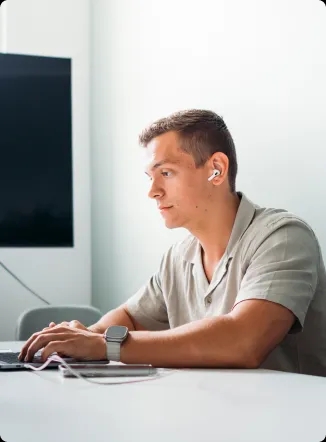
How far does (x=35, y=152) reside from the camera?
12.0ft

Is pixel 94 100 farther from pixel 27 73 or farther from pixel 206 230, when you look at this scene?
pixel 206 230

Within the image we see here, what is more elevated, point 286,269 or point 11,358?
point 286,269

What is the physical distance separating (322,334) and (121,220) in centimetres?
193

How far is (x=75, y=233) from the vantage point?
3930 mm

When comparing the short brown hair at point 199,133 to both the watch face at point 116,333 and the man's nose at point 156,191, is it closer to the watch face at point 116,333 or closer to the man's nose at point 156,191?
the man's nose at point 156,191

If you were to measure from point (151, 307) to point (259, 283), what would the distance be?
0.65 m

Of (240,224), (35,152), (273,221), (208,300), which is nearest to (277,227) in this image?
(273,221)

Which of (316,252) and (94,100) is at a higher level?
(94,100)

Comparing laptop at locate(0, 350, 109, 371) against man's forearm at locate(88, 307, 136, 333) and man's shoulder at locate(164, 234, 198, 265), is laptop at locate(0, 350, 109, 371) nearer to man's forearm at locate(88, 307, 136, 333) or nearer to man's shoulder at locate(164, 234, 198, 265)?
man's forearm at locate(88, 307, 136, 333)

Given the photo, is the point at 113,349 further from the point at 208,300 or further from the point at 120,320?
the point at 120,320

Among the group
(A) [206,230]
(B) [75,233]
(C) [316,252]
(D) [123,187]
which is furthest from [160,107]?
(C) [316,252]

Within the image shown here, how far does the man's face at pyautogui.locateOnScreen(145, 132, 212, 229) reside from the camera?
2107 millimetres

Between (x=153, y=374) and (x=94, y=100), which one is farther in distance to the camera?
(x=94, y=100)

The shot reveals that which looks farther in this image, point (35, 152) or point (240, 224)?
point (35, 152)
